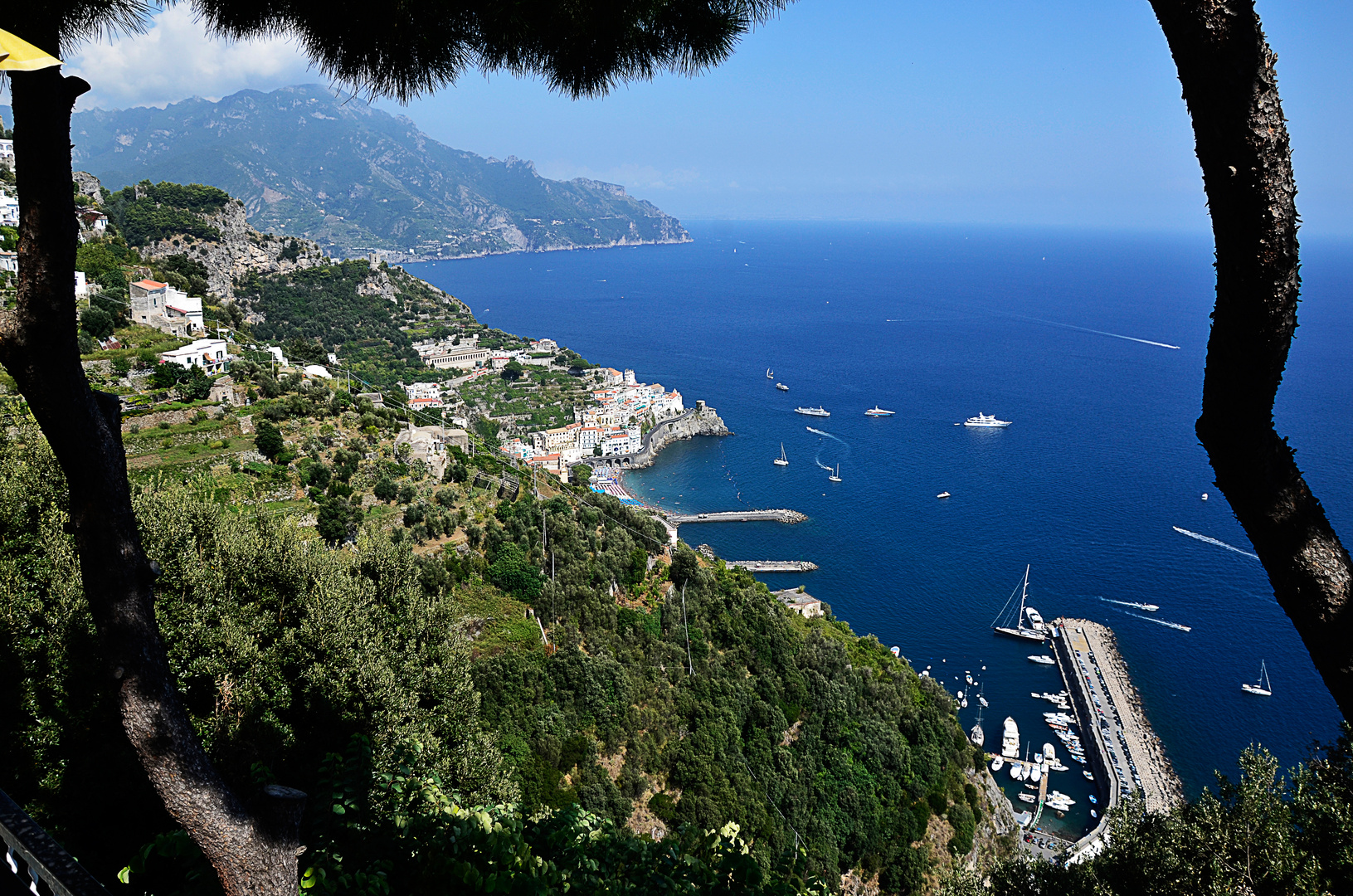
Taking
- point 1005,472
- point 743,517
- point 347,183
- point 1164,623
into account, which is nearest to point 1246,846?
point 1164,623

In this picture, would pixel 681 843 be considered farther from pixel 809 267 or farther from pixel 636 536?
pixel 809 267

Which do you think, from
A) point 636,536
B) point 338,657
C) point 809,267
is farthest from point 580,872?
point 809,267

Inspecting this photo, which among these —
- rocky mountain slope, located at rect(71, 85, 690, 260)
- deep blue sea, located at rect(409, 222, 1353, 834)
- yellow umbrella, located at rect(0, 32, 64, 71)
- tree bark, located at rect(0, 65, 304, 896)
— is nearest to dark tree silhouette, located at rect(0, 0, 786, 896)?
tree bark, located at rect(0, 65, 304, 896)

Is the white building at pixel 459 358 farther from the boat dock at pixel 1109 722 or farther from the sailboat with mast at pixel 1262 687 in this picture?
the sailboat with mast at pixel 1262 687

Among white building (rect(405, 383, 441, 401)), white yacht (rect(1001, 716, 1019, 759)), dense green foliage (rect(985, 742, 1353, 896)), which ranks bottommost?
white yacht (rect(1001, 716, 1019, 759))

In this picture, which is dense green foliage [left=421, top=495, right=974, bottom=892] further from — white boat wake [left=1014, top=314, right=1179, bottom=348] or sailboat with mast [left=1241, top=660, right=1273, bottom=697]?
white boat wake [left=1014, top=314, right=1179, bottom=348]

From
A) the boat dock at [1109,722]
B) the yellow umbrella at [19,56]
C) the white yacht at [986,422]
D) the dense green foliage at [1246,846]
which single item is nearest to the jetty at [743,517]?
the boat dock at [1109,722]

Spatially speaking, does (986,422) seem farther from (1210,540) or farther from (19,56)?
(19,56)
